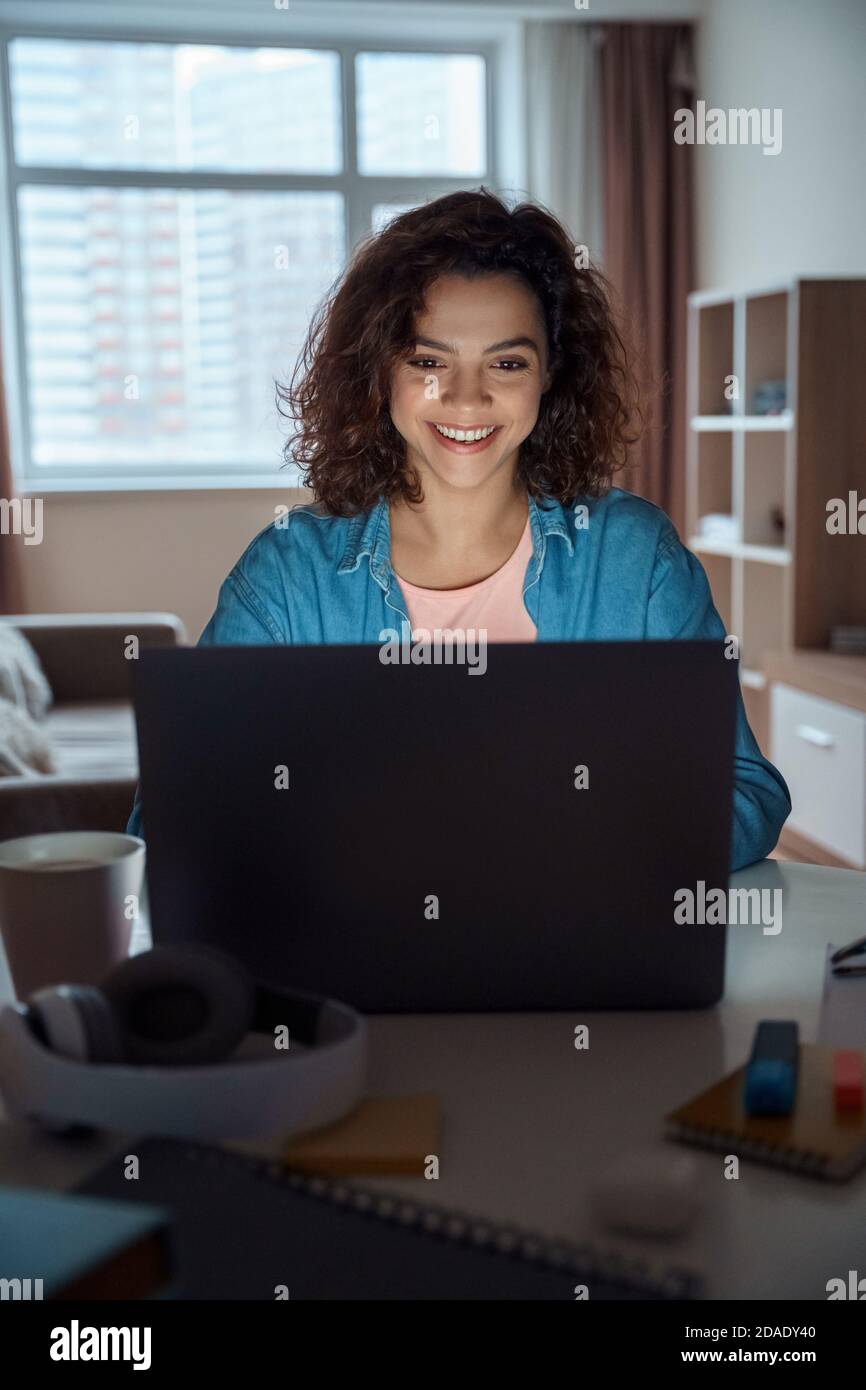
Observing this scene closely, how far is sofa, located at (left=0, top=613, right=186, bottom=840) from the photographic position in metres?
2.28

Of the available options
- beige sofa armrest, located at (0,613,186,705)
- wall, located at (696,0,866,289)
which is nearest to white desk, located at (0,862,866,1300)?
beige sofa armrest, located at (0,613,186,705)

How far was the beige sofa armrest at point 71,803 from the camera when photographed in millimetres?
2270

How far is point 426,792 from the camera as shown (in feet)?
2.67

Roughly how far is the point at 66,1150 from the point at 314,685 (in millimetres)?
279

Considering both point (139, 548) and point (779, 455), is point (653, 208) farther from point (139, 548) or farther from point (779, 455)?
point (139, 548)

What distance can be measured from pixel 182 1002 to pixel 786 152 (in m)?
4.00

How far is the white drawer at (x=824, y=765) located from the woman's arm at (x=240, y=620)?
175cm

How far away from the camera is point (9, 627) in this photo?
3.82 meters

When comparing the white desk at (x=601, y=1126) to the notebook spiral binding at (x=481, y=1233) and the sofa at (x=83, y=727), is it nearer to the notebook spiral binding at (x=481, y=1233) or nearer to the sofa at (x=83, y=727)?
the notebook spiral binding at (x=481, y=1233)

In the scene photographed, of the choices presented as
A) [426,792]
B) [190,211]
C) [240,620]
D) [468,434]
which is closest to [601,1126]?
[426,792]

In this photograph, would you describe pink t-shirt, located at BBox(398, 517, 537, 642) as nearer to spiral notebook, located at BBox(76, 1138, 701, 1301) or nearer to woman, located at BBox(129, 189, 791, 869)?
woman, located at BBox(129, 189, 791, 869)

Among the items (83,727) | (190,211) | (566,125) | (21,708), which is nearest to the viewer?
(21,708)

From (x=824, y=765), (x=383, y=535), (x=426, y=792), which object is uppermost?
(x=383, y=535)

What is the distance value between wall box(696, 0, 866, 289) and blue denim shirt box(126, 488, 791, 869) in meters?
2.51
